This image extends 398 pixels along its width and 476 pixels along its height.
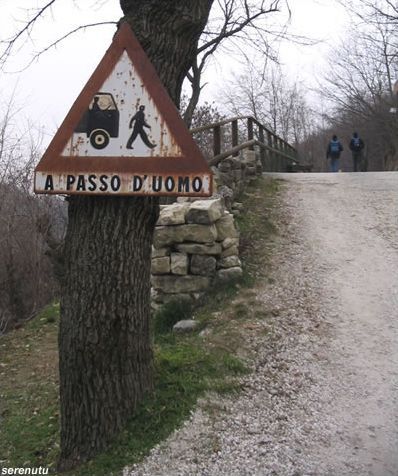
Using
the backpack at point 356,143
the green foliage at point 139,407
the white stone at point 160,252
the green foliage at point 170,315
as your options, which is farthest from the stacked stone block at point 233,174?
the backpack at point 356,143

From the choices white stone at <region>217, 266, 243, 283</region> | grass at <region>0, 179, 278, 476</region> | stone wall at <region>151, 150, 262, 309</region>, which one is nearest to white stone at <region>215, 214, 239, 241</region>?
stone wall at <region>151, 150, 262, 309</region>

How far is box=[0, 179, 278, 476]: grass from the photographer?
305cm

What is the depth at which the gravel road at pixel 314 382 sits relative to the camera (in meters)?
2.90

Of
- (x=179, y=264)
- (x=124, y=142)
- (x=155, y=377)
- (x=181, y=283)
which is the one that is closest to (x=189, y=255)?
(x=179, y=264)

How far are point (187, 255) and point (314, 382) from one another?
210 cm

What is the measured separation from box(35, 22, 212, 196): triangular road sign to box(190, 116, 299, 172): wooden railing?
19.4 ft

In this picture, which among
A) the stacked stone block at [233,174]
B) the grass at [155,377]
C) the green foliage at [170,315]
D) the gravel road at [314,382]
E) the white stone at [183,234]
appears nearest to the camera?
the gravel road at [314,382]

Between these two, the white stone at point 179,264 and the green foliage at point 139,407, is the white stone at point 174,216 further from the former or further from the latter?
the green foliage at point 139,407

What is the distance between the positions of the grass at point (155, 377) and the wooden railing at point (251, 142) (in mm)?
3237

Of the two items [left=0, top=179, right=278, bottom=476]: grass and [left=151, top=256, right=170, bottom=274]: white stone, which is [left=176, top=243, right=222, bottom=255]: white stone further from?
[left=0, top=179, right=278, bottom=476]: grass

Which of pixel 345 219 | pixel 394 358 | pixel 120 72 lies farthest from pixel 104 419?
pixel 345 219

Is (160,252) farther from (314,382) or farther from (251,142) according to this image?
(251,142)

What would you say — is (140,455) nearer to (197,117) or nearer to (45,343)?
(45,343)

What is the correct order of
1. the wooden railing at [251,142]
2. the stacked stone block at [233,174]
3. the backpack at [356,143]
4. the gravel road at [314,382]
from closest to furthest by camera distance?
the gravel road at [314,382] < the stacked stone block at [233,174] < the wooden railing at [251,142] < the backpack at [356,143]
